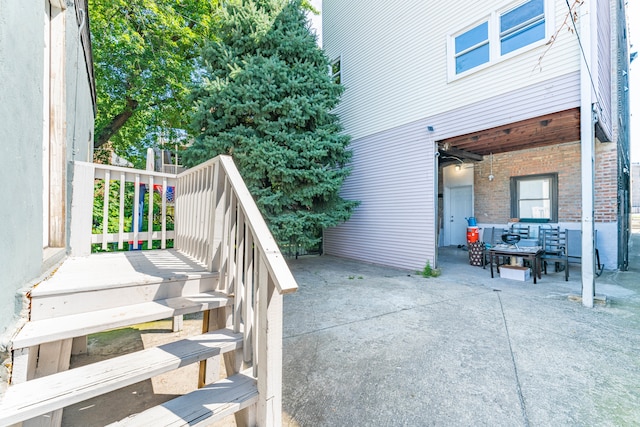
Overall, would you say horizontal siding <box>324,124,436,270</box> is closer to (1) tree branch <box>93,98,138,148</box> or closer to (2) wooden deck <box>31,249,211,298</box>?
(2) wooden deck <box>31,249,211,298</box>

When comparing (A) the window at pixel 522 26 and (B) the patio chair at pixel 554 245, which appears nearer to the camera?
(A) the window at pixel 522 26

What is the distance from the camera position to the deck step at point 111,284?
1.52m

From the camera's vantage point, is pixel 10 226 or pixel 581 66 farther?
pixel 581 66

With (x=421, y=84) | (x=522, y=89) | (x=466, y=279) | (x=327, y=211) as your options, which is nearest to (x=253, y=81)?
(x=327, y=211)

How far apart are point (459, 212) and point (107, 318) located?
10.1 metres

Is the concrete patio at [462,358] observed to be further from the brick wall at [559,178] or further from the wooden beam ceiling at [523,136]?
the wooden beam ceiling at [523,136]

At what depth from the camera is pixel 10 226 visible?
1.22 metres

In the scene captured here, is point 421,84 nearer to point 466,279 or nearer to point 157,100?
point 466,279

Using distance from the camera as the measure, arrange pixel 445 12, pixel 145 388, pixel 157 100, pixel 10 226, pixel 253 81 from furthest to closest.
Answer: pixel 157 100 → pixel 445 12 → pixel 253 81 → pixel 145 388 → pixel 10 226

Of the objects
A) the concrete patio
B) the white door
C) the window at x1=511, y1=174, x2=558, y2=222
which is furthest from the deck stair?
the white door

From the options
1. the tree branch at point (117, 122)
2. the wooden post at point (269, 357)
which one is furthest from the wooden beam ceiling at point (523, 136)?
the tree branch at point (117, 122)

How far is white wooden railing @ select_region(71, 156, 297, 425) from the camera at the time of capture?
1480mm

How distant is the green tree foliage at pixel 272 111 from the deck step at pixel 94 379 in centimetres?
390

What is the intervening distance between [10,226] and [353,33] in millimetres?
8986
